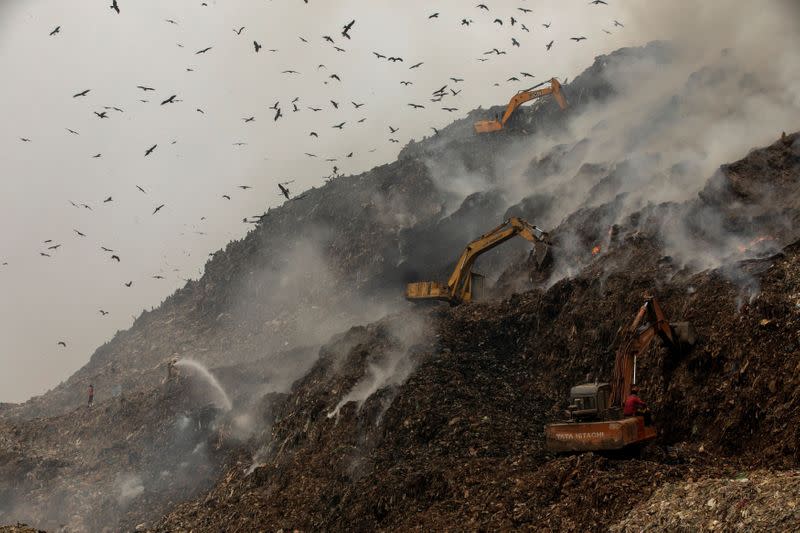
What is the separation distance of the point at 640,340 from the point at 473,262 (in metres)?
14.9

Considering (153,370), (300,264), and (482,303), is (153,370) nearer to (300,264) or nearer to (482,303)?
(300,264)

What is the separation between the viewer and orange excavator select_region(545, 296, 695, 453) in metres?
11.1

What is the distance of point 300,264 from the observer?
160 ft

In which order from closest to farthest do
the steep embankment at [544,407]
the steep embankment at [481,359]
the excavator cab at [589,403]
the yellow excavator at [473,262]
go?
the steep embankment at [544,407] → the excavator cab at [589,403] → the steep embankment at [481,359] → the yellow excavator at [473,262]

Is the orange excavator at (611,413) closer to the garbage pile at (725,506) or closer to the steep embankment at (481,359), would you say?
the steep embankment at (481,359)

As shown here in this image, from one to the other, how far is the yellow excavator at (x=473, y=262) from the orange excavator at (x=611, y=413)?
1194 cm

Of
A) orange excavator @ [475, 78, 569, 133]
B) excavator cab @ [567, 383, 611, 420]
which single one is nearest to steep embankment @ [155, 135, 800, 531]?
excavator cab @ [567, 383, 611, 420]

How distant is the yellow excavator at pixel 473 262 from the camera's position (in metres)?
25.0

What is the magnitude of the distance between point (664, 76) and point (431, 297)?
74.4 feet

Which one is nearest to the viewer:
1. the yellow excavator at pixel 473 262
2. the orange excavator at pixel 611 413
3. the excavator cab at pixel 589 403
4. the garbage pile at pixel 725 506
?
the garbage pile at pixel 725 506

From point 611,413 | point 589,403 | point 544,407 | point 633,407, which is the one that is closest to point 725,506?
point 633,407

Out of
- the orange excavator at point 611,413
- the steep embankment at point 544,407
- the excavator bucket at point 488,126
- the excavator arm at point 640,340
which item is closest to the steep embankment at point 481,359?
the steep embankment at point 544,407

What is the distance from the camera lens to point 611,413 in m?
11.7

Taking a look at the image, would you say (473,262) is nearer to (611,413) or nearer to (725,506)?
(611,413)
